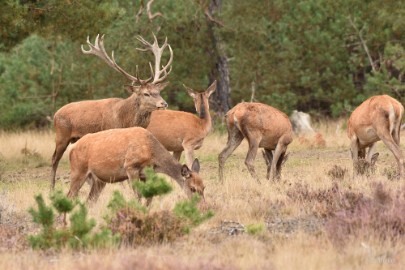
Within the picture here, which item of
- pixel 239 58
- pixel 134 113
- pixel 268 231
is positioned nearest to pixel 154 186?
pixel 268 231

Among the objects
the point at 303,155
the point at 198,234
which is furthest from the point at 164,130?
the point at 198,234

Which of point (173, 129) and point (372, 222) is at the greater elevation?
point (372, 222)

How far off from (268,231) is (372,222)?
1.09 m

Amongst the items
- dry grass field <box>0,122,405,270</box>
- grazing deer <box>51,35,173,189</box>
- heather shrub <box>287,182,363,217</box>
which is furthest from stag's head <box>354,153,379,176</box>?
grazing deer <box>51,35,173,189</box>

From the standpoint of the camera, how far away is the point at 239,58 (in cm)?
2847

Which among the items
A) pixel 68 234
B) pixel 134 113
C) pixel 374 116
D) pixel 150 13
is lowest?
pixel 68 234

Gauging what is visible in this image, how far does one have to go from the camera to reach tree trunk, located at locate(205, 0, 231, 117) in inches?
1070

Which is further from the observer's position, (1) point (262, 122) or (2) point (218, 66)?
(2) point (218, 66)

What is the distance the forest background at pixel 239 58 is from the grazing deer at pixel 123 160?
1404 cm

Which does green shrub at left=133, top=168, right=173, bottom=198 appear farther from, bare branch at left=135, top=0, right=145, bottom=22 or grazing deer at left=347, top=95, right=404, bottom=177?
bare branch at left=135, top=0, right=145, bottom=22

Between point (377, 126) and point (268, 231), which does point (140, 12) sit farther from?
point (268, 231)

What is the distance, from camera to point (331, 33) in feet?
94.9

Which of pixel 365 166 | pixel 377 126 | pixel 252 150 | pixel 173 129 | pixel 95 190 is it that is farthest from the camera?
pixel 173 129

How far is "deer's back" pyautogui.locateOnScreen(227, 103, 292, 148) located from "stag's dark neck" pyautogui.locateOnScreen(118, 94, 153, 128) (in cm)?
144
